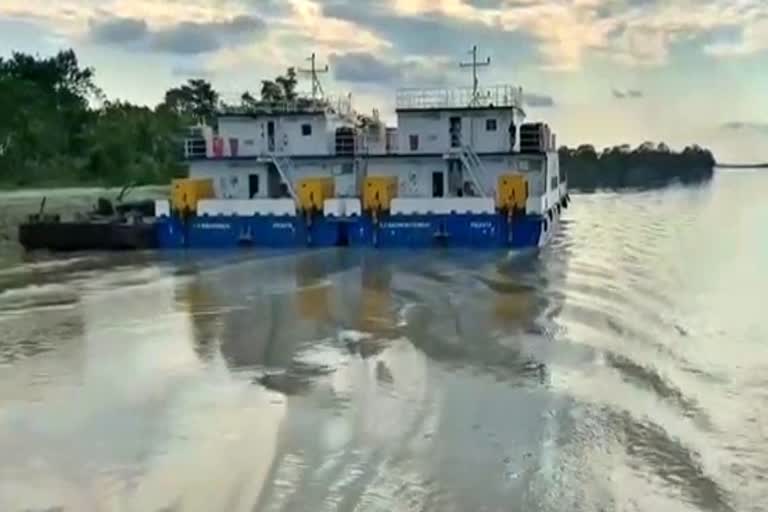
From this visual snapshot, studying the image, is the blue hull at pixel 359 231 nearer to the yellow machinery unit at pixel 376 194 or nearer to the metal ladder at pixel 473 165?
the yellow machinery unit at pixel 376 194

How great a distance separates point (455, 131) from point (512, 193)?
4.66 m

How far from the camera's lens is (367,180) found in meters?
35.0

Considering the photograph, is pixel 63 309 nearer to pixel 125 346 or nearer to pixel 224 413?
pixel 125 346

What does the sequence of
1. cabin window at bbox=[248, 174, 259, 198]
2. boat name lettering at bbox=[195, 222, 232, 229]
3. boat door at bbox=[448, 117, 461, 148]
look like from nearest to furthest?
boat name lettering at bbox=[195, 222, 232, 229], boat door at bbox=[448, 117, 461, 148], cabin window at bbox=[248, 174, 259, 198]

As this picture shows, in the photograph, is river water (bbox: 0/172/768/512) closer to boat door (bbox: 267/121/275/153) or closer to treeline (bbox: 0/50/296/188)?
boat door (bbox: 267/121/275/153)

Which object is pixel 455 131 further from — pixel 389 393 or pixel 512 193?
pixel 389 393

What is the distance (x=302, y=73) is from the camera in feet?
139

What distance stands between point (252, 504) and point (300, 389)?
4.71 m

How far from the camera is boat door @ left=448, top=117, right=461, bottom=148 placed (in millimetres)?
37125

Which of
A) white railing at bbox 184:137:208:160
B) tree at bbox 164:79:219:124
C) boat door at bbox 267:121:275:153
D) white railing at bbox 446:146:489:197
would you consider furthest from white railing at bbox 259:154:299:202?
tree at bbox 164:79:219:124

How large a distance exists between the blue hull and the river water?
6.88m

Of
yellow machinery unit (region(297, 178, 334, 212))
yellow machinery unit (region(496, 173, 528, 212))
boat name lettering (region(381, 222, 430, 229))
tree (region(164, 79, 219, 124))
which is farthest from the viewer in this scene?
tree (region(164, 79, 219, 124))

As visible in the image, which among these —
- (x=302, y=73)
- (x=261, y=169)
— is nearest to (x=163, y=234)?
(x=261, y=169)

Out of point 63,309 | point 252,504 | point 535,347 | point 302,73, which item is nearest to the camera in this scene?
point 252,504
